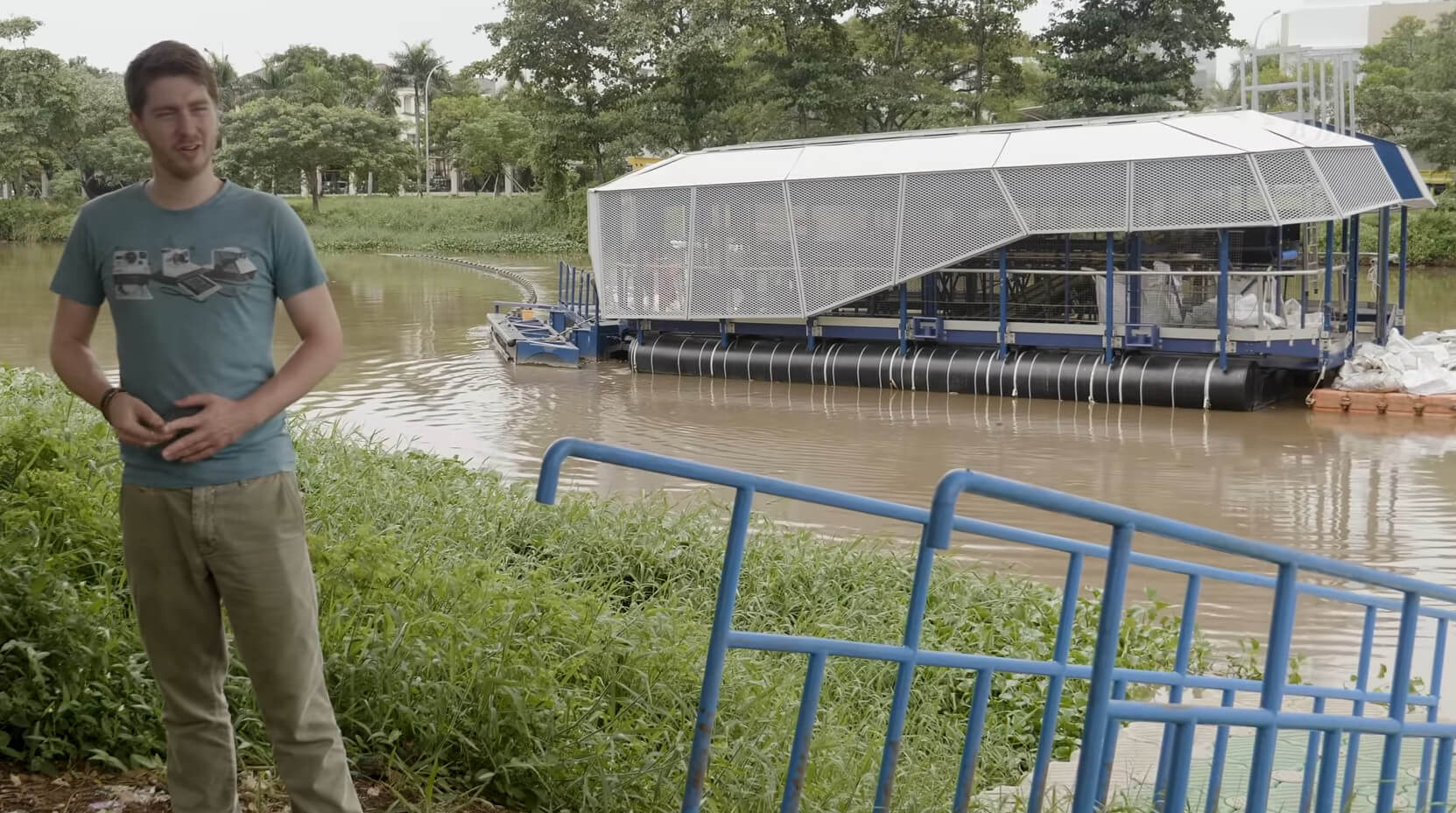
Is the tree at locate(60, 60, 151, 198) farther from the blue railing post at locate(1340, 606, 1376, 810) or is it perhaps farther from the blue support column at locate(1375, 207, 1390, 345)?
the blue railing post at locate(1340, 606, 1376, 810)

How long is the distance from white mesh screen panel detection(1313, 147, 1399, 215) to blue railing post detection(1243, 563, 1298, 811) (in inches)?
539

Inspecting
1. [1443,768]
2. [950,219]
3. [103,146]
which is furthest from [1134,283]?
[103,146]

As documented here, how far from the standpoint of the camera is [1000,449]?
13.7 m

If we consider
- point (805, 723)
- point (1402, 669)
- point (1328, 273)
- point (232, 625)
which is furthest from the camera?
point (1328, 273)

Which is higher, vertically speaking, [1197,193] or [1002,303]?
[1197,193]

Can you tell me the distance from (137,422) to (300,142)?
164 feet

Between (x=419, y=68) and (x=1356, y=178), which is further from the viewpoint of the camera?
(x=419, y=68)

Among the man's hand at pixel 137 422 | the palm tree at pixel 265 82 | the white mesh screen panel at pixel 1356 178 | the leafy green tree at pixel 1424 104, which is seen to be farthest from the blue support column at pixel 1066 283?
the palm tree at pixel 265 82

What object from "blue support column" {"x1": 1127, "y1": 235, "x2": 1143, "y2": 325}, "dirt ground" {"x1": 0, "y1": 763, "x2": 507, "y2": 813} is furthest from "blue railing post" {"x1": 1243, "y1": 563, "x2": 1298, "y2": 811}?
"blue support column" {"x1": 1127, "y1": 235, "x2": 1143, "y2": 325}

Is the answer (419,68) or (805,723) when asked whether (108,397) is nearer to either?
(805,723)

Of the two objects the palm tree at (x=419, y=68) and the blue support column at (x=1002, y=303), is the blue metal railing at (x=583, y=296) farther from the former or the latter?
the palm tree at (x=419, y=68)

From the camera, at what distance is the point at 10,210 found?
5212cm

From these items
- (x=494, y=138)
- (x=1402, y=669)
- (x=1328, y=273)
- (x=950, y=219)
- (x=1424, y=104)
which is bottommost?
(x=1402, y=669)

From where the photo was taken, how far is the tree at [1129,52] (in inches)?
1305
